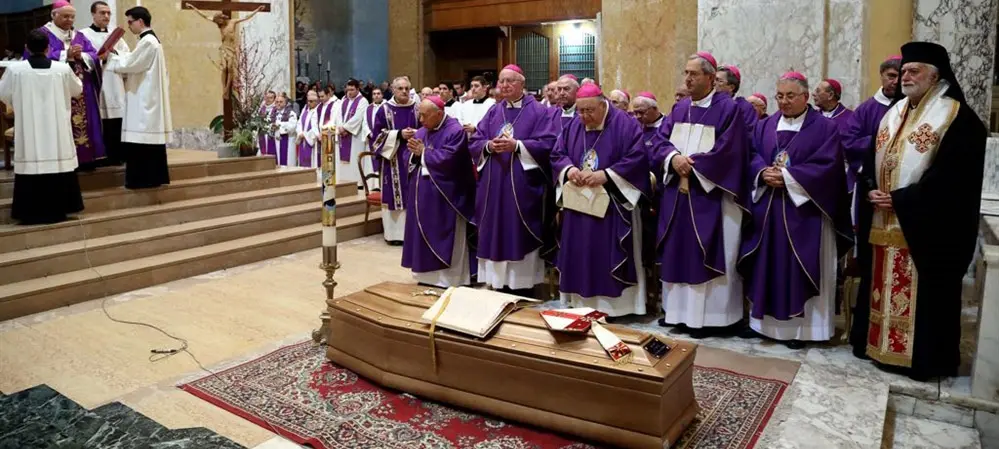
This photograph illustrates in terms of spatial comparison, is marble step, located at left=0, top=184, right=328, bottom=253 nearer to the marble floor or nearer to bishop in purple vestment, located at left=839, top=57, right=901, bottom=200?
the marble floor

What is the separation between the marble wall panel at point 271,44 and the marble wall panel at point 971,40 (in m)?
9.55

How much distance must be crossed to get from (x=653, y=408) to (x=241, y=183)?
668 cm

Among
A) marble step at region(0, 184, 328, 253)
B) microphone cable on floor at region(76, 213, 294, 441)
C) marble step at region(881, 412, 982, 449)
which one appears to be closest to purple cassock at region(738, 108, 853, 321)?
marble step at region(881, 412, 982, 449)

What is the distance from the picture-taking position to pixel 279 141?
12766 mm

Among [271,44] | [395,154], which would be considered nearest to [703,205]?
[395,154]

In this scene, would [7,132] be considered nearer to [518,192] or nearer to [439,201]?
[439,201]

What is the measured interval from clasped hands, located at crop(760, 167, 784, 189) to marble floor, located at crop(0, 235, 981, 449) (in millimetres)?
1090

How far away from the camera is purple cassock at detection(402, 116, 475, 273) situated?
21.1 feet

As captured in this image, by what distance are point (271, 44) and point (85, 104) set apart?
548 cm

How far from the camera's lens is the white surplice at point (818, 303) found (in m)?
4.94

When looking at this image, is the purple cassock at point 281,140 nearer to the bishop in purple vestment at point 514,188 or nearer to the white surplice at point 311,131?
the white surplice at point 311,131

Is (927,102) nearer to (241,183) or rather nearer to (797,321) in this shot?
(797,321)

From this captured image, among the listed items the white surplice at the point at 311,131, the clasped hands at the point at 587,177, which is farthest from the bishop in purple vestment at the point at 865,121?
the white surplice at the point at 311,131

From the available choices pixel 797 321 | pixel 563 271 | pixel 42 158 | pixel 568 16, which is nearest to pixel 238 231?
pixel 42 158
